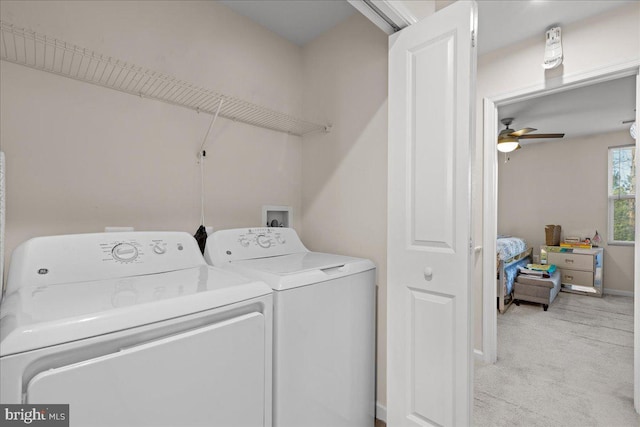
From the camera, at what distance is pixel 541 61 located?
215 centimetres

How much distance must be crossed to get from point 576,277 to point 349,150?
16.1 feet

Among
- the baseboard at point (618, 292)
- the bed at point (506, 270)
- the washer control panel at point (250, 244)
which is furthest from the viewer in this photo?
the baseboard at point (618, 292)

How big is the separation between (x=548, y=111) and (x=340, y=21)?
3.38 meters

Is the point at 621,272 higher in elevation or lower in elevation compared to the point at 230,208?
lower

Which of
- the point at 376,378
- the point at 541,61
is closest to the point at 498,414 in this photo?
the point at 376,378

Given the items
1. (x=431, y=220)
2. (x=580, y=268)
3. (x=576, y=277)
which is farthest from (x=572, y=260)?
(x=431, y=220)

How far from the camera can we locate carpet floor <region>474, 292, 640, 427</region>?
5.95 feet

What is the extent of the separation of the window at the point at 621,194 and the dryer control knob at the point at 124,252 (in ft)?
20.9

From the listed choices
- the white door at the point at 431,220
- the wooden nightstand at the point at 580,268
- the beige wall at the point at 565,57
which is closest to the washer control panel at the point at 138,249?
the white door at the point at 431,220

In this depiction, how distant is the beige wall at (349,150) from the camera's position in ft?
5.60

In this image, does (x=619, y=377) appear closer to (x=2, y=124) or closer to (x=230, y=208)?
(x=230, y=208)

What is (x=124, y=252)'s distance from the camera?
4.06 ft

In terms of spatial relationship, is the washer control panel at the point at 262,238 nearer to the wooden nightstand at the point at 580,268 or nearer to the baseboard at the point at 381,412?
the baseboard at the point at 381,412

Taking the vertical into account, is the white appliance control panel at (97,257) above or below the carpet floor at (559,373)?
above
